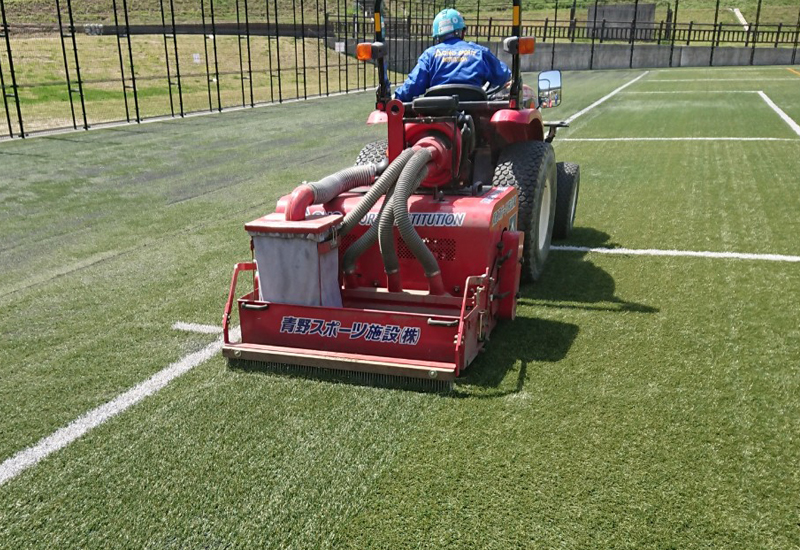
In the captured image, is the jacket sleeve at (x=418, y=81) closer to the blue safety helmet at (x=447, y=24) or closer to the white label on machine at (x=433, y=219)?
the blue safety helmet at (x=447, y=24)

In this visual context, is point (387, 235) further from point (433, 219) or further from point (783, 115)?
point (783, 115)

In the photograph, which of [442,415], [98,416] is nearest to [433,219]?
[442,415]

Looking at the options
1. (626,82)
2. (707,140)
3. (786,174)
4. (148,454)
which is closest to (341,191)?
(148,454)

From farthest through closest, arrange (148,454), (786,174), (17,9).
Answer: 1. (17,9)
2. (786,174)
3. (148,454)

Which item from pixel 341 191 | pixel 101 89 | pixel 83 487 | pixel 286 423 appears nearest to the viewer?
pixel 83 487

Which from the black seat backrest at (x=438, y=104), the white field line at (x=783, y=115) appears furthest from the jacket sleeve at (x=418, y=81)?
the white field line at (x=783, y=115)

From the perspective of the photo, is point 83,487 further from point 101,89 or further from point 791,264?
point 101,89

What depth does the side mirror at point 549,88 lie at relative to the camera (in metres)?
6.79

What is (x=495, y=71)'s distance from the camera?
564 centimetres

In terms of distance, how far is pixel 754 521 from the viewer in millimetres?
2920

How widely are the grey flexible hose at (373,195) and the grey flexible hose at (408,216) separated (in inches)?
2.4

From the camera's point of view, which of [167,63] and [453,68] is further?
[167,63]

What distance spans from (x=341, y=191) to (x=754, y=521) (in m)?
3.09

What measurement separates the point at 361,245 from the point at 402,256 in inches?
13.1
